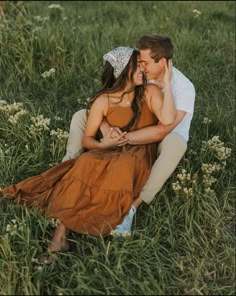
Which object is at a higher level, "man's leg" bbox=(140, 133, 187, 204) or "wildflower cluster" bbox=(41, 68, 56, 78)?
"man's leg" bbox=(140, 133, 187, 204)

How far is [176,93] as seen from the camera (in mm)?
3969

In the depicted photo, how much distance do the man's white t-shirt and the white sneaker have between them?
0.68m

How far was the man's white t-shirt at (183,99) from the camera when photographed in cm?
393

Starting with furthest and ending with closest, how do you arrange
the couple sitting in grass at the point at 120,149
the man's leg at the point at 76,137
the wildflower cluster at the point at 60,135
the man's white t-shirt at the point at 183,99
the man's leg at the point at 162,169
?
the wildflower cluster at the point at 60,135 < the man's leg at the point at 76,137 < the man's white t-shirt at the point at 183,99 < the man's leg at the point at 162,169 < the couple sitting in grass at the point at 120,149

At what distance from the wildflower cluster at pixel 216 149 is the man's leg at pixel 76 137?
92 centimetres

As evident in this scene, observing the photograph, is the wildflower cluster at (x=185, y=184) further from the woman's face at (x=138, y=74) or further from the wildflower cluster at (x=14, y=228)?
the wildflower cluster at (x=14, y=228)

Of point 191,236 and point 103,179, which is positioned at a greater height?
point 103,179

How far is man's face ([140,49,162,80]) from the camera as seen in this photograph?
12.3 feet

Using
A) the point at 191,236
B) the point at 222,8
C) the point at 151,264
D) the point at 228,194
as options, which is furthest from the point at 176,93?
the point at 222,8

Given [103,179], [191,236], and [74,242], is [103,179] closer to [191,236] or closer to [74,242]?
[74,242]

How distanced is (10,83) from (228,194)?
8.39 feet

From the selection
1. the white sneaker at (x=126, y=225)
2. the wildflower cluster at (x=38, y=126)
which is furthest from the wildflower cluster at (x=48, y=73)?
the white sneaker at (x=126, y=225)

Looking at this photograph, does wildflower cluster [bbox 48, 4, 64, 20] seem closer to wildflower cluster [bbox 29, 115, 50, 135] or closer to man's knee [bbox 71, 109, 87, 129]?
wildflower cluster [bbox 29, 115, 50, 135]

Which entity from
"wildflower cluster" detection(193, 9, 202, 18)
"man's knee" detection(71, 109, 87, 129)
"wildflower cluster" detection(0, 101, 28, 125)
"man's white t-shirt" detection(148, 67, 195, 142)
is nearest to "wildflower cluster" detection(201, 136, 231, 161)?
"man's white t-shirt" detection(148, 67, 195, 142)
